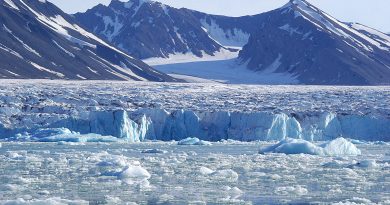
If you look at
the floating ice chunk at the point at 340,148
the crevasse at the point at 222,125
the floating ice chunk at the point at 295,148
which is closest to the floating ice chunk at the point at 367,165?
the floating ice chunk at the point at 295,148

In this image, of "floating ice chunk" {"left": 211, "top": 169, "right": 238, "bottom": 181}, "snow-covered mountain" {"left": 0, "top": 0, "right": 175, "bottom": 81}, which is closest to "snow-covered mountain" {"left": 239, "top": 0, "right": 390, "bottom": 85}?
"snow-covered mountain" {"left": 0, "top": 0, "right": 175, "bottom": 81}

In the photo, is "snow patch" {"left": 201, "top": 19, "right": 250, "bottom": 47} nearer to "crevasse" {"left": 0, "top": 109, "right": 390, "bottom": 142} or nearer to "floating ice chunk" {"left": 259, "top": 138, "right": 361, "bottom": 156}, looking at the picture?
"crevasse" {"left": 0, "top": 109, "right": 390, "bottom": 142}

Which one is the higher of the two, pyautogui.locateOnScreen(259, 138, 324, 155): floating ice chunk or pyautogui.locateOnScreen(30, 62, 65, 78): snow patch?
pyautogui.locateOnScreen(30, 62, 65, 78): snow patch

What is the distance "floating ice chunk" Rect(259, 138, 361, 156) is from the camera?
94.6ft

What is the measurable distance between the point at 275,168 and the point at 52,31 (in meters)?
90.2

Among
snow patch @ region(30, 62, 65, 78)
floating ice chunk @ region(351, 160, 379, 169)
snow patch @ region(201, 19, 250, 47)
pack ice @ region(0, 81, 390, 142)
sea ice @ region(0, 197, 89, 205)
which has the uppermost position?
snow patch @ region(201, 19, 250, 47)

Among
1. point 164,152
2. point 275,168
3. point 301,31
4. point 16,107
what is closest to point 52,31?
point 301,31

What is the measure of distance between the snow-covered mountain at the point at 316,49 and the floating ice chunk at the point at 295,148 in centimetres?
9222

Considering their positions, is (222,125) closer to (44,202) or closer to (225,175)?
(225,175)

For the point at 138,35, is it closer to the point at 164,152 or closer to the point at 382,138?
the point at 382,138

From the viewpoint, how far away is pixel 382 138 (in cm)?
4062

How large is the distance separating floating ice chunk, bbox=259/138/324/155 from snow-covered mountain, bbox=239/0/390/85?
92.2m

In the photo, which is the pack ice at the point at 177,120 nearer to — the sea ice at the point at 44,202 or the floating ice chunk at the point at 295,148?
the floating ice chunk at the point at 295,148

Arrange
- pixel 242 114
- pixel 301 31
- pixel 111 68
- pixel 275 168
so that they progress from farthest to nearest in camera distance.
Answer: pixel 301 31 < pixel 111 68 < pixel 242 114 < pixel 275 168
